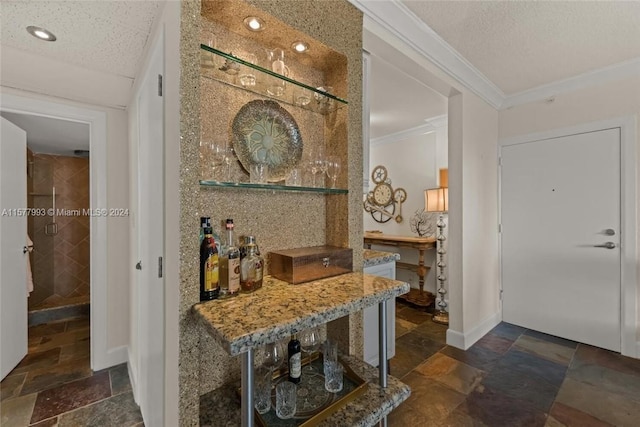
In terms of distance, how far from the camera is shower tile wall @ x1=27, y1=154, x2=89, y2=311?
319 cm

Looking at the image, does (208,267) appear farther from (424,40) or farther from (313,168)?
(424,40)

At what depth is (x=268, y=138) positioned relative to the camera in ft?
3.68

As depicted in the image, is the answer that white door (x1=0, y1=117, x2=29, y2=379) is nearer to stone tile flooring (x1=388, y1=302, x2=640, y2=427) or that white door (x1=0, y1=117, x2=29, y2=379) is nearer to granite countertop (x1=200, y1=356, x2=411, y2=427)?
granite countertop (x1=200, y1=356, x2=411, y2=427)

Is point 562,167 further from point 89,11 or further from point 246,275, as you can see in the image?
point 89,11

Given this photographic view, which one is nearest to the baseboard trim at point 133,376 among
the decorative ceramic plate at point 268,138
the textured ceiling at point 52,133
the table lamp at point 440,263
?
the decorative ceramic plate at point 268,138

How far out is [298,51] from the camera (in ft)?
3.98

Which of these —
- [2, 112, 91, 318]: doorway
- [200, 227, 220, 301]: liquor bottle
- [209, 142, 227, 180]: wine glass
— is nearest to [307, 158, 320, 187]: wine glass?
[209, 142, 227, 180]: wine glass

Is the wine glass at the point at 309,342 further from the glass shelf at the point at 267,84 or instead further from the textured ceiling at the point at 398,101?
the textured ceiling at the point at 398,101

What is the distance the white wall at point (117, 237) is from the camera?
2232mm

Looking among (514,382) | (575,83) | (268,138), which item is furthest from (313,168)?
(575,83)

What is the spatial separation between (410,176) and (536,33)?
2.24 metres

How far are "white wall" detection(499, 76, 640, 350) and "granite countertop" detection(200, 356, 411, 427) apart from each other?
2827 mm

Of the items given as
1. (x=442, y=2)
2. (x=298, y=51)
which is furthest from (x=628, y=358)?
(x=298, y=51)

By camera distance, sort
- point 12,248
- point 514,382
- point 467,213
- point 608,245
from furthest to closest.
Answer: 1. point 467,213
2. point 608,245
3. point 12,248
4. point 514,382
